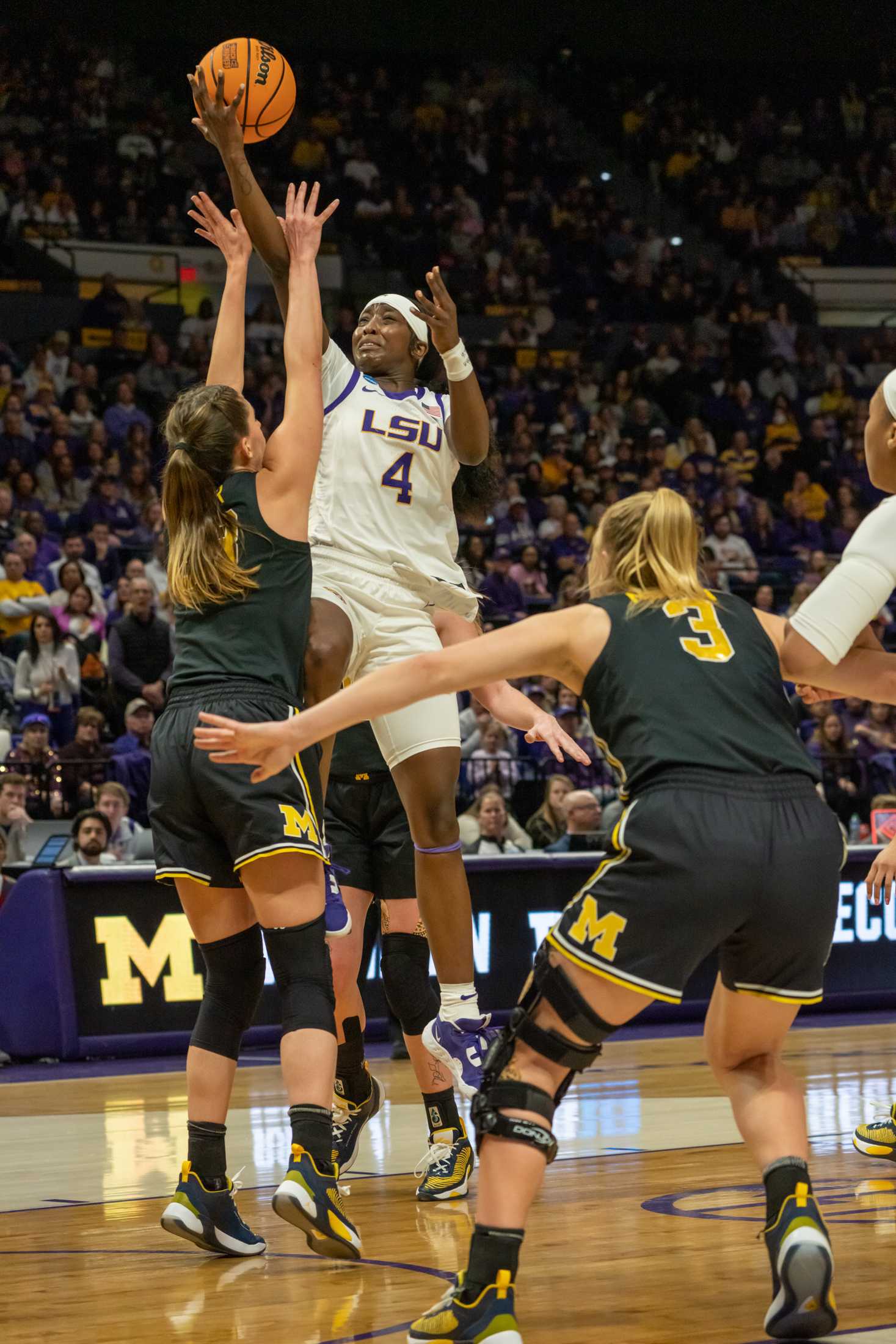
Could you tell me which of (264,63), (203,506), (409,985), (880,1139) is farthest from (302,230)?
(880,1139)

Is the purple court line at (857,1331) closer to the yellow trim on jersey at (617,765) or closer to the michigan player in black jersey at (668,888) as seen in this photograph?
the michigan player in black jersey at (668,888)

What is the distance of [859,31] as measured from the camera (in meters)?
26.5

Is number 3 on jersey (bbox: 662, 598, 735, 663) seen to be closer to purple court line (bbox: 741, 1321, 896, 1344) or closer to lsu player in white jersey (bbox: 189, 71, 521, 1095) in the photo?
purple court line (bbox: 741, 1321, 896, 1344)

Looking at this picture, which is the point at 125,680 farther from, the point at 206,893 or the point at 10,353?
the point at 206,893

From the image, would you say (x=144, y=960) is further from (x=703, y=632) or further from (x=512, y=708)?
(x=703, y=632)

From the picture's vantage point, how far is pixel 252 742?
328 centimetres

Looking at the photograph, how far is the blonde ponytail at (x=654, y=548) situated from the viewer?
11.6 feet

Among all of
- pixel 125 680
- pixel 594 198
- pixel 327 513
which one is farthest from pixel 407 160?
pixel 327 513

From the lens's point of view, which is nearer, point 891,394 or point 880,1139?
point 891,394

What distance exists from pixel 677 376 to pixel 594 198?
435 cm

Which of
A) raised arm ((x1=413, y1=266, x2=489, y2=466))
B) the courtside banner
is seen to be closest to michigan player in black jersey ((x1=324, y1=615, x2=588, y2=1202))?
raised arm ((x1=413, y1=266, x2=489, y2=466))

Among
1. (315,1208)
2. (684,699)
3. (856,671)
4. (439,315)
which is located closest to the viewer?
(684,699)

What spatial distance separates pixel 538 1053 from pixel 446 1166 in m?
1.87

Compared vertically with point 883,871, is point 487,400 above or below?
above
